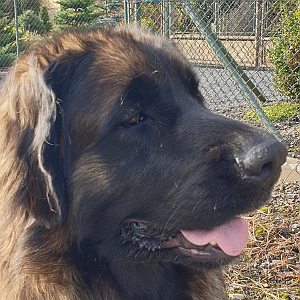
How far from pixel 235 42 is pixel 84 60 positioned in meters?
6.73

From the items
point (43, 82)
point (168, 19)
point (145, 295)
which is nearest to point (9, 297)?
point (145, 295)

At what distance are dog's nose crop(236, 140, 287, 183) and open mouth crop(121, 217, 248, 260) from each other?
0.29 meters

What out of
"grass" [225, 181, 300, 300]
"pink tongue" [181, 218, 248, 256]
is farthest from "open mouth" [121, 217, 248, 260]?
"grass" [225, 181, 300, 300]

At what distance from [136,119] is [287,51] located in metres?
5.60

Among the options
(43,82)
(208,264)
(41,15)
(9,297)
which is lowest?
(41,15)

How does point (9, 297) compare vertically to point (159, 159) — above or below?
below

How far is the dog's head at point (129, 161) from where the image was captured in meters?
1.80

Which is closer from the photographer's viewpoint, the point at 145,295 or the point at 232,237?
the point at 232,237

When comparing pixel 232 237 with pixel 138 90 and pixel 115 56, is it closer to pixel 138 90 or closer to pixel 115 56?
pixel 138 90

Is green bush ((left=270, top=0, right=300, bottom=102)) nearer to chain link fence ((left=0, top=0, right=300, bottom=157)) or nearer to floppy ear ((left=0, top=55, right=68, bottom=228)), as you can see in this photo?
chain link fence ((left=0, top=0, right=300, bottom=157))

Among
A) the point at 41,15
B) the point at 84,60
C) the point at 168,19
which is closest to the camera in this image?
the point at 84,60

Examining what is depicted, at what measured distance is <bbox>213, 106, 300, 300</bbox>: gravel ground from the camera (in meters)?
2.98

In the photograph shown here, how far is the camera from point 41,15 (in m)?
12.7

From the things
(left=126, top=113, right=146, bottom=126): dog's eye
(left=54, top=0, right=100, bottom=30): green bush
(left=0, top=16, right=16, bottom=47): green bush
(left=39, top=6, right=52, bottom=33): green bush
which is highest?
(left=126, top=113, right=146, bottom=126): dog's eye
